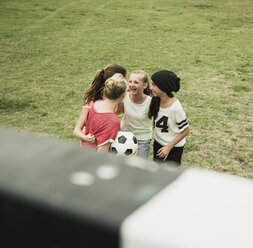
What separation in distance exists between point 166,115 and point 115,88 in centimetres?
58

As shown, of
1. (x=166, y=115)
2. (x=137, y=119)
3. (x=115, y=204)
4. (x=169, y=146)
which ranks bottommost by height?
(x=169, y=146)

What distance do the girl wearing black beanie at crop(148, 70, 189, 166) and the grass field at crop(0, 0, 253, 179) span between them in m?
1.34

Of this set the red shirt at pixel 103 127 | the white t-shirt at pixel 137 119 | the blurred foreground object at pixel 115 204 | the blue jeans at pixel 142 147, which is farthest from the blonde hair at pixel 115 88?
the blurred foreground object at pixel 115 204

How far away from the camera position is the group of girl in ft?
9.98

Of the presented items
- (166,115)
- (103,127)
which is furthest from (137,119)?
(103,127)

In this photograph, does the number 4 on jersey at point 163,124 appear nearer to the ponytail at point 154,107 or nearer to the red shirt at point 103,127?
the ponytail at point 154,107

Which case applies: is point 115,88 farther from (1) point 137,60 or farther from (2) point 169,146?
(1) point 137,60

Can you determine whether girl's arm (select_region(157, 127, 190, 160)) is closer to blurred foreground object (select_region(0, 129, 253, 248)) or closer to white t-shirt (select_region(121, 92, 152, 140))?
white t-shirt (select_region(121, 92, 152, 140))

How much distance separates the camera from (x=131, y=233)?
334 millimetres

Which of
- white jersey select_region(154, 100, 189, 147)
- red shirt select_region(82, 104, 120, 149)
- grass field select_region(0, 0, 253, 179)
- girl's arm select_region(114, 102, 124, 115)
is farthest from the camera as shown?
grass field select_region(0, 0, 253, 179)

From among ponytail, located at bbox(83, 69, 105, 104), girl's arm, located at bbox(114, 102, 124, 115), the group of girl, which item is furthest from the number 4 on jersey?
ponytail, located at bbox(83, 69, 105, 104)

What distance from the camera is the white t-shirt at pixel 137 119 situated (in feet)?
11.3

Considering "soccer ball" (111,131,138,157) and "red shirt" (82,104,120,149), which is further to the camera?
"soccer ball" (111,131,138,157)

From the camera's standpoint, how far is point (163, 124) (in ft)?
10.8
